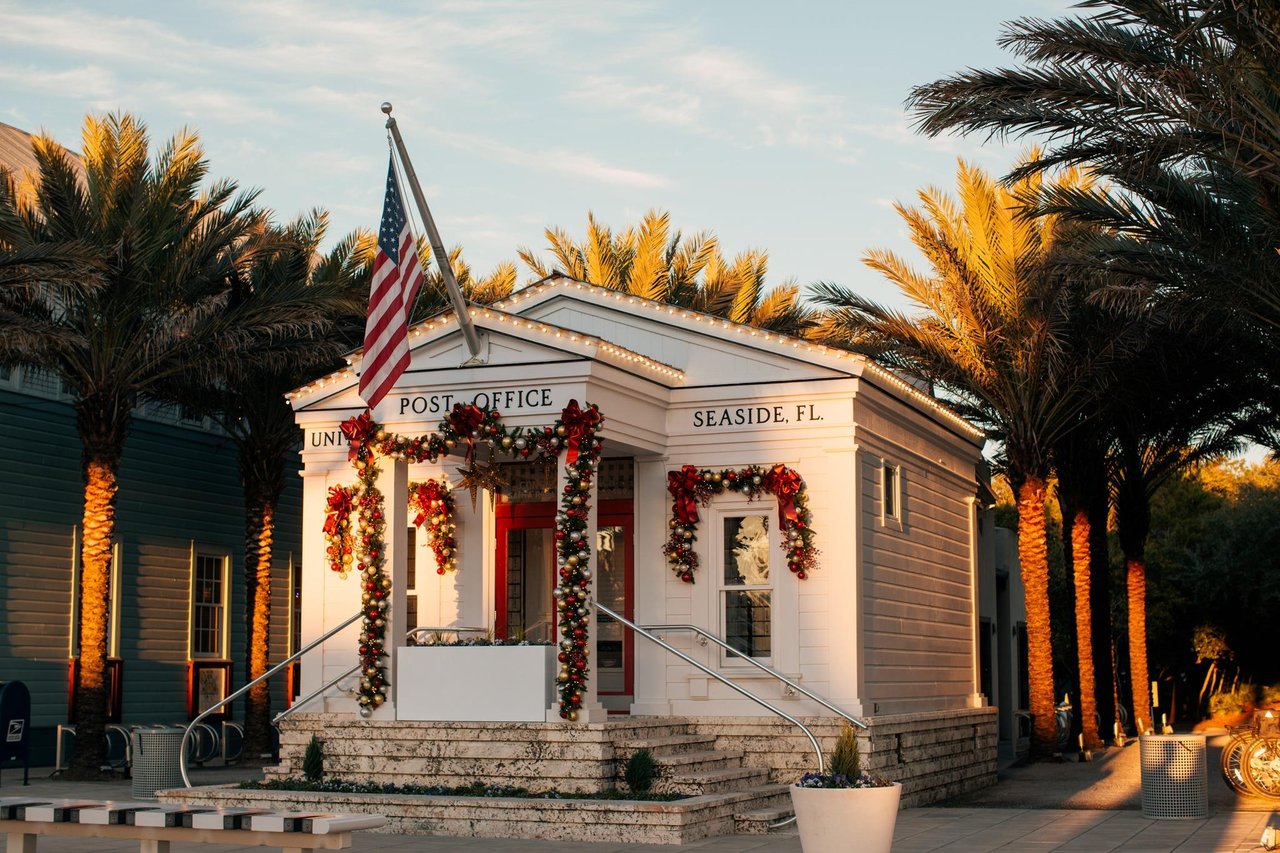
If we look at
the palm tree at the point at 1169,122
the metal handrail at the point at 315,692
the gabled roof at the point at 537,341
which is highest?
the palm tree at the point at 1169,122

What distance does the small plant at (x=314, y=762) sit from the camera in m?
15.9

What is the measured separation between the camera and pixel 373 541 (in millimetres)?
16422

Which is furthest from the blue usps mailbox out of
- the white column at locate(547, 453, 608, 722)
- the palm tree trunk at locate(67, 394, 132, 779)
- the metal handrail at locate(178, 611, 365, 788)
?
the white column at locate(547, 453, 608, 722)

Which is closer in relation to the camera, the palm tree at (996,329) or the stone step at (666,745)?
the stone step at (666,745)

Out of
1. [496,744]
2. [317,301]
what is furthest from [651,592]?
[317,301]

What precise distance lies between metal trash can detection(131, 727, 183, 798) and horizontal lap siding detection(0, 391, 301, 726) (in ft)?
19.6

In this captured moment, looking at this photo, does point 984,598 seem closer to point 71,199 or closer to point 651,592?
Answer: point 651,592

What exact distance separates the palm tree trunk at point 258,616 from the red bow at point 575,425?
9995 mm

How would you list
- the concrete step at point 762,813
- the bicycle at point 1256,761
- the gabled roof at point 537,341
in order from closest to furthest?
the concrete step at point 762,813 → the gabled roof at point 537,341 → the bicycle at point 1256,761

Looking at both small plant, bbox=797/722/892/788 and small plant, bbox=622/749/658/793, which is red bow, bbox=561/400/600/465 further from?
small plant, bbox=797/722/892/788

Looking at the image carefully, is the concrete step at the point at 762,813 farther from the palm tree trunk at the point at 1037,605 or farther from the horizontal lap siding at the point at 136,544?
the horizontal lap siding at the point at 136,544

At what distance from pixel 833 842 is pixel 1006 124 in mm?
Answer: 7075

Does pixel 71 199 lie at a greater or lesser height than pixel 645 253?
lesser

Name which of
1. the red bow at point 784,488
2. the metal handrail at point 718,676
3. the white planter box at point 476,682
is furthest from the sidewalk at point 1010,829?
the red bow at point 784,488
